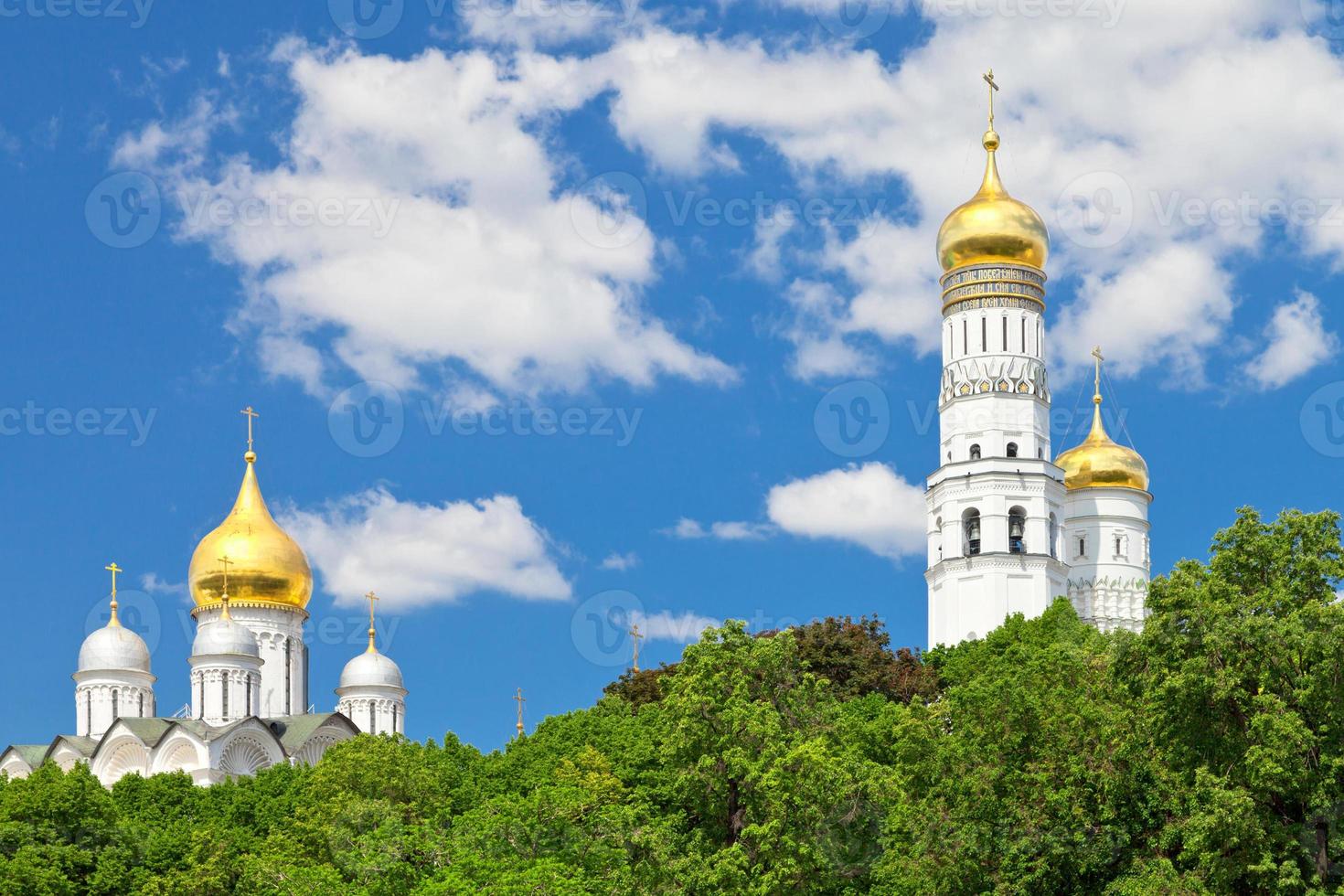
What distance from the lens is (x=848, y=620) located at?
60.0 metres

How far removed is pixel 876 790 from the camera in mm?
41781

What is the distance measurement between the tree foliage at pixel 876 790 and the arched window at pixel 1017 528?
2164cm

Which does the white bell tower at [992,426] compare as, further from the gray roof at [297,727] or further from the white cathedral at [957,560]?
the gray roof at [297,727]

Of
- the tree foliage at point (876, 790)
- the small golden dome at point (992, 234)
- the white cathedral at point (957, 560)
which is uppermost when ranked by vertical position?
the small golden dome at point (992, 234)

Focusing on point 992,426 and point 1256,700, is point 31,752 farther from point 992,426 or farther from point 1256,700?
point 1256,700

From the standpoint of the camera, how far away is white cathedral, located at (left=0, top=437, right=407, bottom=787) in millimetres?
73125

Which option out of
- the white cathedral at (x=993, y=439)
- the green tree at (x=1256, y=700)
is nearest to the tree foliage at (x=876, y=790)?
the green tree at (x=1256, y=700)

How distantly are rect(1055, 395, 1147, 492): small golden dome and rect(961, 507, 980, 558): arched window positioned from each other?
534 centimetres

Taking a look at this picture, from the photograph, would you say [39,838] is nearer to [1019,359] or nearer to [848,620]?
[848,620]

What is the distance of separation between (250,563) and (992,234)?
91.5 ft

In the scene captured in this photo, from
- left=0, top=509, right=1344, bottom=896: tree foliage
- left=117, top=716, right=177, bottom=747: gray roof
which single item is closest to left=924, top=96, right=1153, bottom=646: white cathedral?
left=0, top=509, right=1344, bottom=896: tree foliage

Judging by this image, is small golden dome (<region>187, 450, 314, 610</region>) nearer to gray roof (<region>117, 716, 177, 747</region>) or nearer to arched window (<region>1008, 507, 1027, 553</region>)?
gray roof (<region>117, 716, 177, 747</region>)

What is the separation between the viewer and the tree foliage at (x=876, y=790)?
35.6 meters

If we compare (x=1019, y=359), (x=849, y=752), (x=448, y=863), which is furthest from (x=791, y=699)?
(x=1019, y=359)
